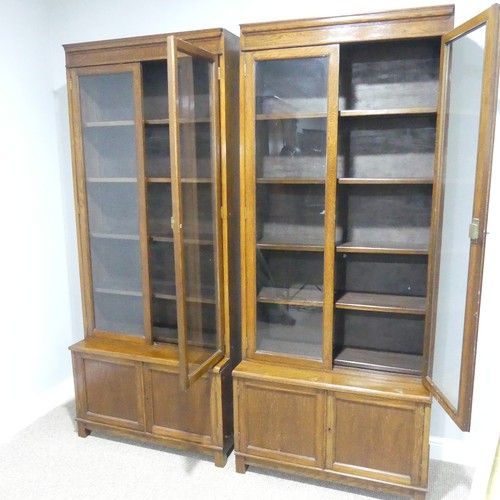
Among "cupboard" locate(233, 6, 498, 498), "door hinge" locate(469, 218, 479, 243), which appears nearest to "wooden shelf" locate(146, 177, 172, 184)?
"cupboard" locate(233, 6, 498, 498)

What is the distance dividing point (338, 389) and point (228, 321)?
2.02 ft

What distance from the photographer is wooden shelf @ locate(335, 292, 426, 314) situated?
6.99 ft

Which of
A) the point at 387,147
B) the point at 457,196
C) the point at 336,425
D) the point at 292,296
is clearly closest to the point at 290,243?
the point at 292,296

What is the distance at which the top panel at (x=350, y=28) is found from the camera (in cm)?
185

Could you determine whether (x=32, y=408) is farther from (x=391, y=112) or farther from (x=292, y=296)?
(x=391, y=112)

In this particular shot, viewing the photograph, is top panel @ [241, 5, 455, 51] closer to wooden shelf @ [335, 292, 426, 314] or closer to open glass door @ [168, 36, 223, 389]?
open glass door @ [168, 36, 223, 389]

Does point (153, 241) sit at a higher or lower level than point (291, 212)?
lower

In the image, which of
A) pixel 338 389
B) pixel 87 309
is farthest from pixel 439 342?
pixel 87 309

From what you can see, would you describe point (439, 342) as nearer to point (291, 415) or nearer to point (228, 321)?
point (291, 415)

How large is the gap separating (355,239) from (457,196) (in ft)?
1.87

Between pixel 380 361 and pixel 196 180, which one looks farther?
pixel 380 361

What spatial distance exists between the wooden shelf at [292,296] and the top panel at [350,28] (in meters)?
1.11

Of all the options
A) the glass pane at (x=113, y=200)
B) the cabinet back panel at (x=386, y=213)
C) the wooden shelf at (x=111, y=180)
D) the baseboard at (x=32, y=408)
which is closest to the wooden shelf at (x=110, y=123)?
the glass pane at (x=113, y=200)

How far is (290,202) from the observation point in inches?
88.7
